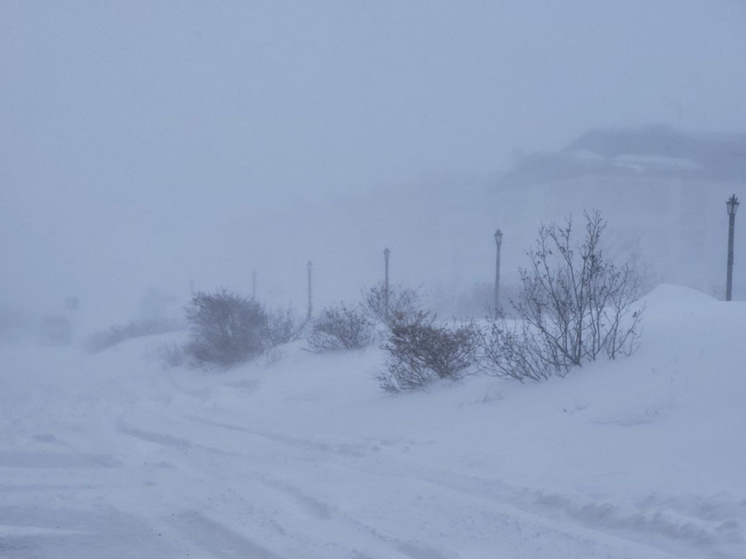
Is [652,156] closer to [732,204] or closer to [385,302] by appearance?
[385,302]

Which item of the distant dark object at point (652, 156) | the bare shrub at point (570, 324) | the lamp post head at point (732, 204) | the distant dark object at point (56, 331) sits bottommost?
the distant dark object at point (56, 331)

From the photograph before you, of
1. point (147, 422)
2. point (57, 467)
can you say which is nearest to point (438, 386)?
point (147, 422)

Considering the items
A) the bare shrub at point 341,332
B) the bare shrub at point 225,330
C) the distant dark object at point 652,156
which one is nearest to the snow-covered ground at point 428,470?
the bare shrub at point 341,332

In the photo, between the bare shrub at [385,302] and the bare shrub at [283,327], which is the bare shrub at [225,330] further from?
the bare shrub at [385,302]

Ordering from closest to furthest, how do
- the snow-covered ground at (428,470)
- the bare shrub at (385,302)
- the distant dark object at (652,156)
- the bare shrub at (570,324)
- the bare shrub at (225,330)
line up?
1. the snow-covered ground at (428,470)
2. the bare shrub at (570,324)
3. the bare shrub at (385,302)
4. the bare shrub at (225,330)
5. the distant dark object at (652,156)

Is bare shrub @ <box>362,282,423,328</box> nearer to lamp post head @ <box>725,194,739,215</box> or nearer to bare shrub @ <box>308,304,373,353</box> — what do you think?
bare shrub @ <box>308,304,373,353</box>

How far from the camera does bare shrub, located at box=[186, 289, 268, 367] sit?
27484 mm

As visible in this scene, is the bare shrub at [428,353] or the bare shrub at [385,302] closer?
the bare shrub at [428,353]

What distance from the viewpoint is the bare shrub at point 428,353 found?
1497 cm

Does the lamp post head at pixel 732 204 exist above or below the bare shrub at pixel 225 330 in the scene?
above

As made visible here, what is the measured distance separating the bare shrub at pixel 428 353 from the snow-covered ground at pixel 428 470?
0.39m

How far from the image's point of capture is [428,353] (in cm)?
1502

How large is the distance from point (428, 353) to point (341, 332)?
8.58 m

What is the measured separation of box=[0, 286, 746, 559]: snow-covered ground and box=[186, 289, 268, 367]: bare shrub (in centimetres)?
1086
